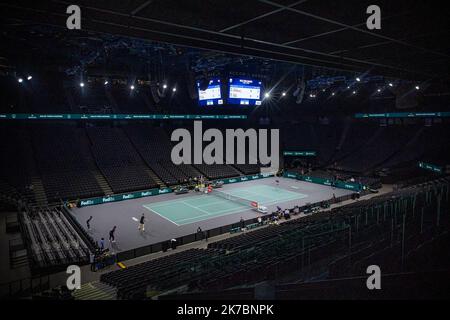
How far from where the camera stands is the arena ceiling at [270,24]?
427 cm

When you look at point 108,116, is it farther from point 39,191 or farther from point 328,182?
point 328,182

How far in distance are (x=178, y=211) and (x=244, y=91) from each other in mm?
12715

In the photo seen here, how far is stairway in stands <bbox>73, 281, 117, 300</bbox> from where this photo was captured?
10883 mm

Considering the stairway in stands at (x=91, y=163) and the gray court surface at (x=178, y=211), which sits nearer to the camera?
the gray court surface at (x=178, y=211)

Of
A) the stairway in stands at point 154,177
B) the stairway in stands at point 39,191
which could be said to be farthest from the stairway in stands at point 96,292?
the stairway in stands at point 154,177

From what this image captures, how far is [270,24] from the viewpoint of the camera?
511 cm

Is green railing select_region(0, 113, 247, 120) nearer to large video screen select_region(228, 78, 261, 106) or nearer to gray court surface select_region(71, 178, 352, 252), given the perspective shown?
gray court surface select_region(71, 178, 352, 252)

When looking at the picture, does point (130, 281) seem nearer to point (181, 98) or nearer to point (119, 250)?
point (119, 250)

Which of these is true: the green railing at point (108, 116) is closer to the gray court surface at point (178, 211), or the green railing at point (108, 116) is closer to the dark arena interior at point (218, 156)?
the dark arena interior at point (218, 156)

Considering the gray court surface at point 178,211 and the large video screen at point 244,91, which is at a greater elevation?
the large video screen at point 244,91

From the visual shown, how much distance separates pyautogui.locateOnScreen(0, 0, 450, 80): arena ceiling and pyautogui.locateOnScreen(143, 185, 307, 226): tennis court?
19.0m

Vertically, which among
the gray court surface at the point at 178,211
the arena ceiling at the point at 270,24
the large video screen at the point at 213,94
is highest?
the large video screen at the point at 213,94

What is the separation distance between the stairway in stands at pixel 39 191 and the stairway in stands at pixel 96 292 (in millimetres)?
17636

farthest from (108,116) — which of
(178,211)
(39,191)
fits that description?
(178,211)
